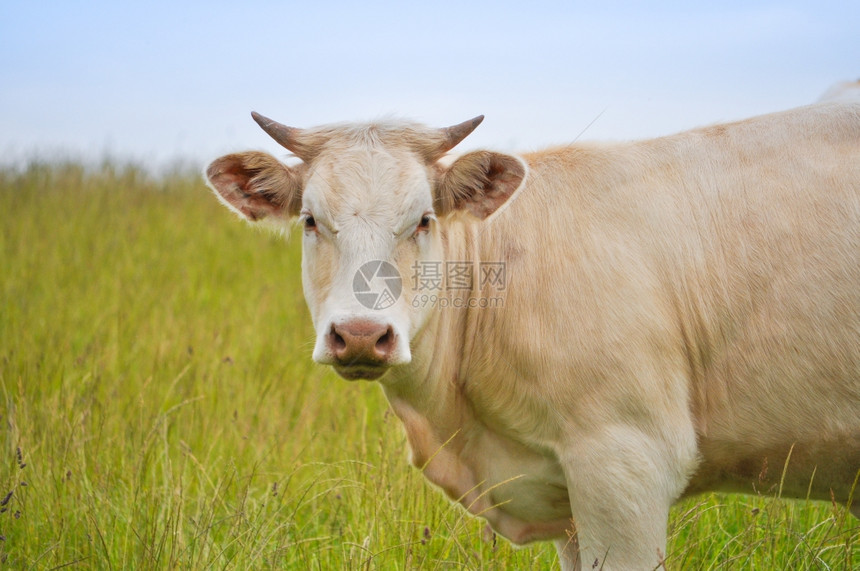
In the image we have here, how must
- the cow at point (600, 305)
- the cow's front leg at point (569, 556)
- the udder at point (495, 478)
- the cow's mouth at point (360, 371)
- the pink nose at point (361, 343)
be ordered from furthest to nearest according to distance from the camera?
the cow's front leg at point (569, 556) < the udder at point (495, 478) < the cow at point (600, 305) < the cow's mouth at point (360, 371) < the pink nose at point (361, 343)

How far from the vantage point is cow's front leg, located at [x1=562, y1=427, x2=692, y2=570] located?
288cm

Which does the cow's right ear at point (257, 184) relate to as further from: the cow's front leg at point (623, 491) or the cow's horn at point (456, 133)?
the cow's front leg at point (623, 491)

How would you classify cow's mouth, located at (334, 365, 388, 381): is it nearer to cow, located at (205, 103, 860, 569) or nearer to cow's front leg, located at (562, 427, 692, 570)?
cow, located at (205, 103, 860, 569)

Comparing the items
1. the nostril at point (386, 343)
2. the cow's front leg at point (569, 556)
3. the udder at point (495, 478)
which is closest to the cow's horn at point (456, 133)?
the nostril at point (386, 343)

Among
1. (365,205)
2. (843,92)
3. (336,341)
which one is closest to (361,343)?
(336,341)

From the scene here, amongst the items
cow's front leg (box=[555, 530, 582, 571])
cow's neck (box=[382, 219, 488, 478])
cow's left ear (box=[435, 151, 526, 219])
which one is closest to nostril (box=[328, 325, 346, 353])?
cow's neck (box=[382, 219, 488, 478])

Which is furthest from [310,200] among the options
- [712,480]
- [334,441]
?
[334,441]

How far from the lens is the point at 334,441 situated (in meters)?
5.18

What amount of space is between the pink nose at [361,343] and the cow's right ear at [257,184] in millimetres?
957

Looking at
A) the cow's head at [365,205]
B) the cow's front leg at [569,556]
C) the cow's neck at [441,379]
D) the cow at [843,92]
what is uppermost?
the cow at [843,92]

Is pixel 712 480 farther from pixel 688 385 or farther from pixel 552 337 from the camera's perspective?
pixel 552 337

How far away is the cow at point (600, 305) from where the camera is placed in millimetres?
2939

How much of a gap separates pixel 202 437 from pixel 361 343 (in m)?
2.77

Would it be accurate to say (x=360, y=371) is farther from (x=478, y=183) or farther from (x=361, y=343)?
(x=478, y=183)
